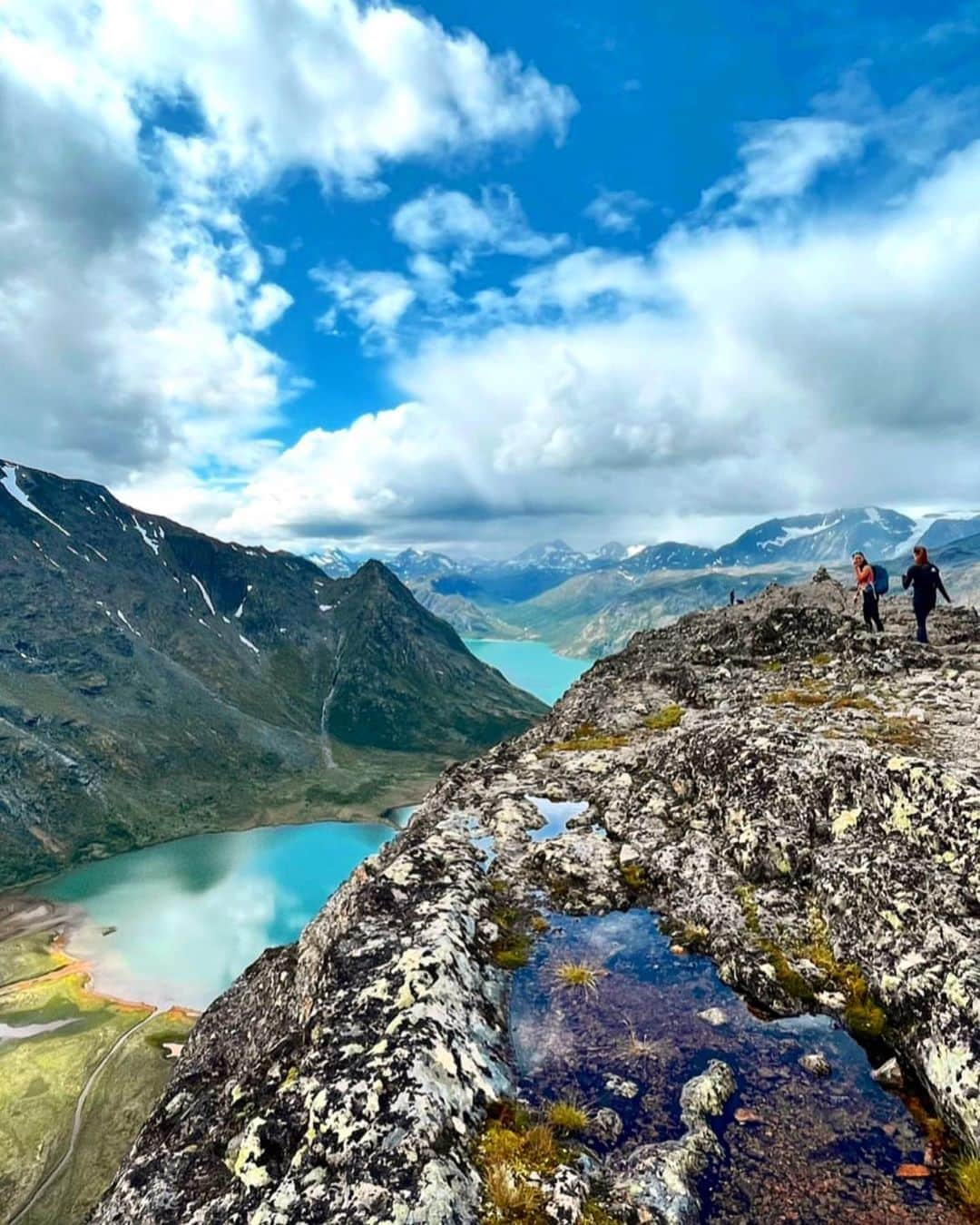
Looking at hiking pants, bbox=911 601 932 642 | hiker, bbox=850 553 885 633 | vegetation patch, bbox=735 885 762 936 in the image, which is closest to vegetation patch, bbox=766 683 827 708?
hiking pants, bbox=911 601 932 642

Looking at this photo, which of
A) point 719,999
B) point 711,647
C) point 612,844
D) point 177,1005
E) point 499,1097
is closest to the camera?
point 499,1097

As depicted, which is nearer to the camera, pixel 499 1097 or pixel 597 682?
pixel 499 1097

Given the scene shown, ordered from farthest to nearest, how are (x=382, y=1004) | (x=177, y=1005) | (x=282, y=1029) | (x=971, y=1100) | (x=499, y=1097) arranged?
(x=177, y=1005) → (x=282, y=1029) → (x=382, y=1004) → (x=499, y=1097) → (x=971, y=1100)

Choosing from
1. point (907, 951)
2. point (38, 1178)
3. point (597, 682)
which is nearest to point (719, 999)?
point (907, 951)

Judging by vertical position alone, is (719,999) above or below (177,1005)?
above

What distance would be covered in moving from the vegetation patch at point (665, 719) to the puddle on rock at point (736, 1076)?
42.4ft

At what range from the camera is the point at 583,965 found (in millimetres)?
12117

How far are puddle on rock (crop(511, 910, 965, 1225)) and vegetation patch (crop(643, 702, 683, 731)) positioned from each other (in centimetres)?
1292

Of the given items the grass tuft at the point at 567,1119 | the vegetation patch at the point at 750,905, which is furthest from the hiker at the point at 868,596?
the grass tuft at the point at 567,1119

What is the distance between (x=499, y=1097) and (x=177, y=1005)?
588ft

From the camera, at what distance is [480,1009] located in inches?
413

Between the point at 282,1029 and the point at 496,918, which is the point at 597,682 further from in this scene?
the point at 282,1029

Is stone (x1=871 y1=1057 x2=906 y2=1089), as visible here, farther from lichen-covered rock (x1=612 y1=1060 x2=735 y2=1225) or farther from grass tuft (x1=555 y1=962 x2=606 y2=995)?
grass tuft (x1=555 y1=962 x2=606 y2=995)

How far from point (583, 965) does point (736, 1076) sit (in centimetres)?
340
